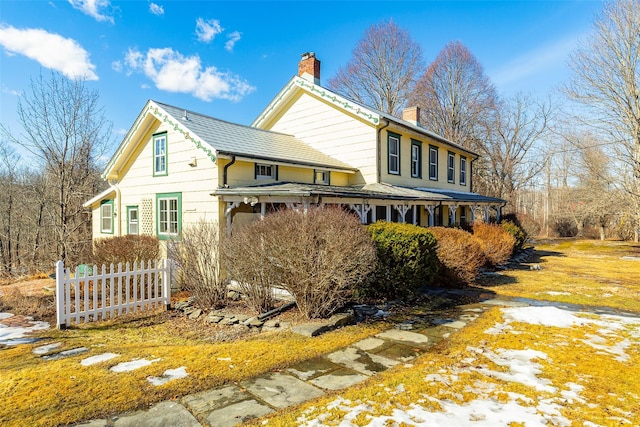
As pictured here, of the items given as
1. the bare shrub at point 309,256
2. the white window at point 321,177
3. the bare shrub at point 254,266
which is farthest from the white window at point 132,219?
the bare shrub at point 309,256

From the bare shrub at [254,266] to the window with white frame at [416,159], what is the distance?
37.9 ft

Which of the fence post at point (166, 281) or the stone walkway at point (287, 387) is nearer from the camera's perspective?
the stone walkway at point (287, 387)

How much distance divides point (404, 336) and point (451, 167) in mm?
A: 17461

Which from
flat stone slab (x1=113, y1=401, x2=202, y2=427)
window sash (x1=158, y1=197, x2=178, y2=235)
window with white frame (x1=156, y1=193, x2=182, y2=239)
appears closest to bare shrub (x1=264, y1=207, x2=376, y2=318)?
flat stone slab (x1=113, y1=401, x2=202, y2=427)

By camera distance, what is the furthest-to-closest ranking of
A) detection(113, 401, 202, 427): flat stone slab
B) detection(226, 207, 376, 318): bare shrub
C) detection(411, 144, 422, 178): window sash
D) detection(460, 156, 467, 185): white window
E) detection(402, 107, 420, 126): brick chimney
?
detection(460, 156, 467, 185): white window
detection(402, 107, 420, 126): brick chimney
detection(411, 144, 422, 178): window sash
detection(226, 207, 376, 318): bare shrub
detection(113, 401, 202, 427): flat stone slab

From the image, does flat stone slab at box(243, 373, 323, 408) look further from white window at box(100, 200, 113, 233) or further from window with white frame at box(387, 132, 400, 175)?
white window at box(100, 200, 113, 233)

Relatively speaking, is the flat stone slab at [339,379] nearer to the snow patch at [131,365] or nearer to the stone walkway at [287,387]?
the stone walkway at [287,387]

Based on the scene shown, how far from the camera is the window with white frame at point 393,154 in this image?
15.5 meters

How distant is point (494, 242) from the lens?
14.1m

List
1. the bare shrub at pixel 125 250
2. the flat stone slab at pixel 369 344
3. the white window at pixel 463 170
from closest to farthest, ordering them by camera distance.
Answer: the flat stone slab at pixel 369 344
the bare shrub at pixel 125 250
the white window at pixel 463 170

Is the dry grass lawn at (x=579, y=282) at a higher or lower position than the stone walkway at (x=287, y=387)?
lower

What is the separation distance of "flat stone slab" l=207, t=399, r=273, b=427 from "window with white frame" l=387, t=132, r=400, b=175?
12.9 metres

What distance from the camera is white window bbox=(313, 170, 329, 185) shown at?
45.6 ft

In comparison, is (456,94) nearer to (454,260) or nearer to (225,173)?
(454,260)
